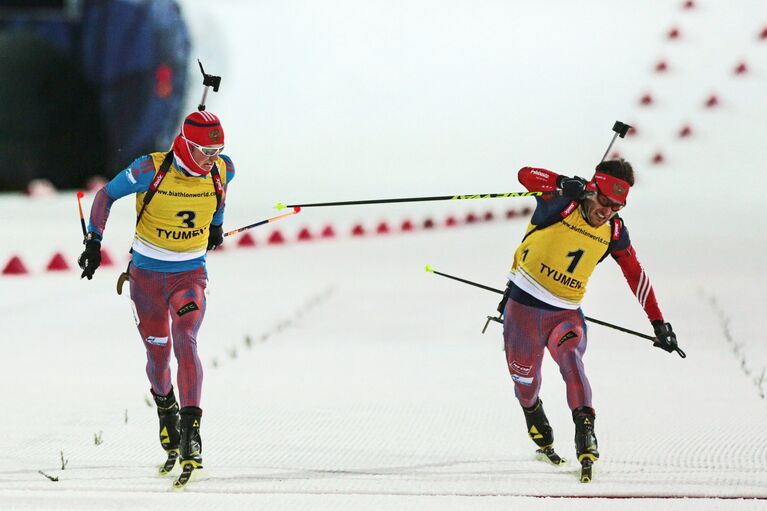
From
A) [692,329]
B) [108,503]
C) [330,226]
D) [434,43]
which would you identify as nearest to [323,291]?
[692,329]

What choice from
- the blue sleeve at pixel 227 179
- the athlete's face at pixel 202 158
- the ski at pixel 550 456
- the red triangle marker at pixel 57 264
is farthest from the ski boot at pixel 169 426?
the red triangle marker at pixel 57 264

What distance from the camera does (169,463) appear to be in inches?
210

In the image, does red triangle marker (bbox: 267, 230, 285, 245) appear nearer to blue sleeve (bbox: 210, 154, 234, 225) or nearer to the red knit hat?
blue sleeve (bbox: 210, 154, 234, 225)

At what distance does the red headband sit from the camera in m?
5.09

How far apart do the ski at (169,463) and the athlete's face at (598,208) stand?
203 cm

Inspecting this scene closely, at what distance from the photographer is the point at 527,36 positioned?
Answer: 82.7ft

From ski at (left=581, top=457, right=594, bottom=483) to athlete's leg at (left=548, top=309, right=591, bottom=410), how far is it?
0.25 meters

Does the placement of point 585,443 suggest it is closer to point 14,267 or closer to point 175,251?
point 175,251

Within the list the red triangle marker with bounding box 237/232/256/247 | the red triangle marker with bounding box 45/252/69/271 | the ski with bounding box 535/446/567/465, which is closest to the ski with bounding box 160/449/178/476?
the ski with bounding box 535/446/567/465

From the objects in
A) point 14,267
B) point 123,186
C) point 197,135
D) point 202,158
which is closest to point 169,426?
point 123,186

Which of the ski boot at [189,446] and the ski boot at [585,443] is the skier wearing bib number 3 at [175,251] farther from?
the ski boot at [585,443]

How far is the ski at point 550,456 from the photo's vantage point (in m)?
5.55

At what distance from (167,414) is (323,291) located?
6.36 metres

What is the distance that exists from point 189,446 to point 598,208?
195 cm
